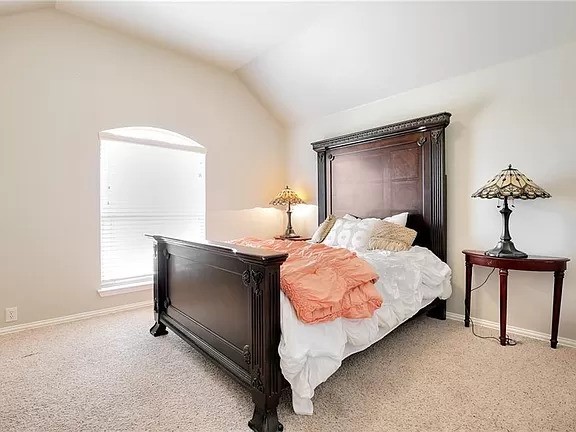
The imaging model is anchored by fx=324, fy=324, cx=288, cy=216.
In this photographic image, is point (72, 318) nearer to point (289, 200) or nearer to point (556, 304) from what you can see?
point (289, 200)

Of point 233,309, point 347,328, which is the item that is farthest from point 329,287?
point 233,309

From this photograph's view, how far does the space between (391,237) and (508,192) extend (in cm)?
103

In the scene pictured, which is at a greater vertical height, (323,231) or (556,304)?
(323,231)

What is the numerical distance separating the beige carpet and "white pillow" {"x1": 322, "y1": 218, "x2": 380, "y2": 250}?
927 mm

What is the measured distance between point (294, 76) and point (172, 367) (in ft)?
11.5

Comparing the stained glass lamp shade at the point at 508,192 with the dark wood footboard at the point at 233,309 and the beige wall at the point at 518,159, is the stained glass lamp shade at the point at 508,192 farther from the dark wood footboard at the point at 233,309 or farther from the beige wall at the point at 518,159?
the dark wood footboard at the point at 233,309

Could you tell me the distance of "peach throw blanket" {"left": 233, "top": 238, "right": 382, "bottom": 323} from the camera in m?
1.65

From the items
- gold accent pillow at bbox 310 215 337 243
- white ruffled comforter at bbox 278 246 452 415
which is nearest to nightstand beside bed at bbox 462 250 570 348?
white ruffled comforter at bbox 278 246 452 415

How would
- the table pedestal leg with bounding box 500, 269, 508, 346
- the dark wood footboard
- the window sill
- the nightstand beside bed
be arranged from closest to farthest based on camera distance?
the dark wood footboard → the nightstand beside bed → the table pedestal leg with bounding box 500, 269, 508, 346 → the window sill

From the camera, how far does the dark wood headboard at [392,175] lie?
3215mm

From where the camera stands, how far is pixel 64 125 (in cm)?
318

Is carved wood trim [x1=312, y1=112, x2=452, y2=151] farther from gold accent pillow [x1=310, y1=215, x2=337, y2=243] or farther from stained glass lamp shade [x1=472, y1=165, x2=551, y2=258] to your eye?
gold accent pillow [x1=310, y1=215, x2=337, y2=243]

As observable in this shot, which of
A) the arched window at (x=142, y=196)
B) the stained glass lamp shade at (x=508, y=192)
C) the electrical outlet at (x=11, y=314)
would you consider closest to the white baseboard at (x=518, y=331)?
the stained glass lamp shade at (x=508, y=192)

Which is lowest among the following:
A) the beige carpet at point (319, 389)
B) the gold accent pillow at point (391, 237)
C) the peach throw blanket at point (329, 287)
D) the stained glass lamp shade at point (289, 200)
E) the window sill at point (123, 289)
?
the beige carpet at point (319, 389)
